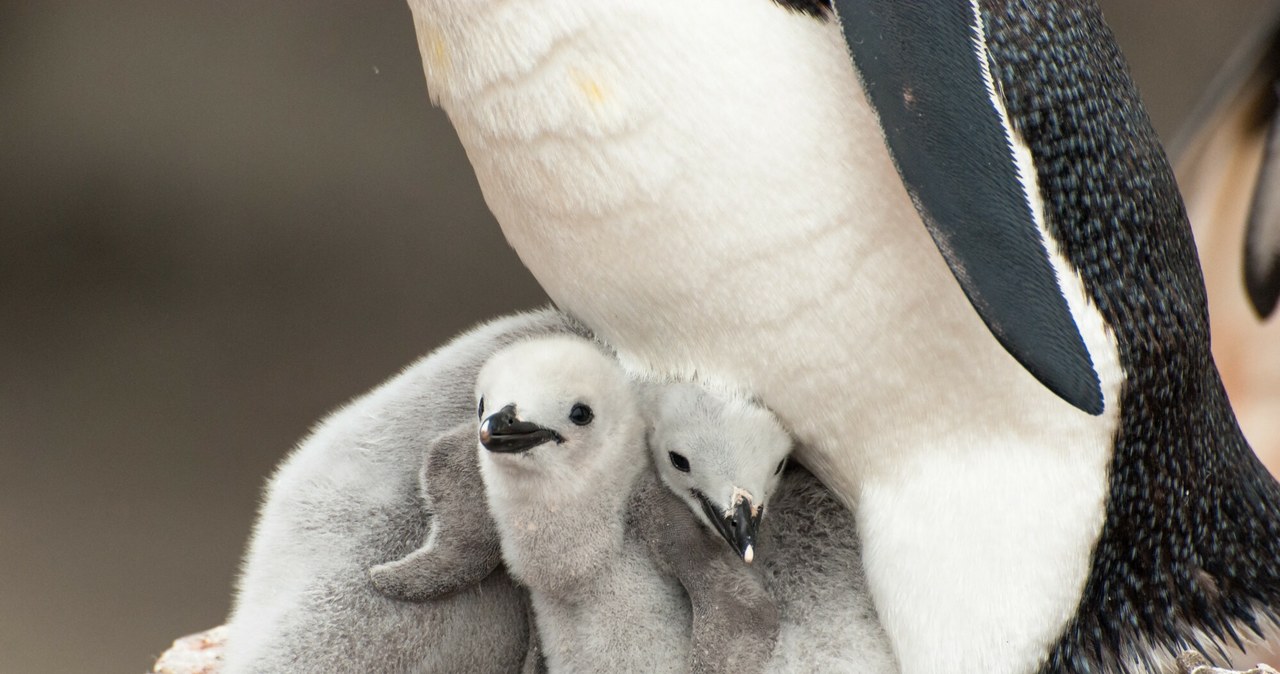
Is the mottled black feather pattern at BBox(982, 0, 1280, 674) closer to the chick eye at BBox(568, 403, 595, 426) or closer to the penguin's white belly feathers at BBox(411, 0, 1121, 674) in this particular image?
the penguin's white belly feathers at BBox(411, 0, 1121, 674)

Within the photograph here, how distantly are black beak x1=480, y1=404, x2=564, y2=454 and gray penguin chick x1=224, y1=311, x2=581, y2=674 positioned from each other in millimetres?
55

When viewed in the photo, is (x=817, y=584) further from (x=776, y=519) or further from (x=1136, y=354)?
(x=1136, y=354)

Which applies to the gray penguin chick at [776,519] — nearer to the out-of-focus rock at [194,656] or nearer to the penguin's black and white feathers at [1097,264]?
the penguin's black and white feathers at [1097,264]

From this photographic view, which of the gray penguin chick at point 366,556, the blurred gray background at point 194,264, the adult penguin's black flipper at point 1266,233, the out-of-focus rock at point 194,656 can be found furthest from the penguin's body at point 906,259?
the blurred gray background at point 194,264

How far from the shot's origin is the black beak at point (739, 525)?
0.50 meters

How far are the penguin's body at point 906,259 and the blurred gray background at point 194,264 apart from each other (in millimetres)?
865

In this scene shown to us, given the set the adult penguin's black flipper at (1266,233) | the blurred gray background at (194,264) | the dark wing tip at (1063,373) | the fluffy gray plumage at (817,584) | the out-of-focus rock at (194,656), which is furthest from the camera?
the blurred gray background at (194,264)

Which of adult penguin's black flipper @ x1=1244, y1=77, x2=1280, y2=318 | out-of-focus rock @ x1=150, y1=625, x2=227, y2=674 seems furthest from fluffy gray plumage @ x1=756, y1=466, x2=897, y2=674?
adult penguin's black flipper @ x1=1244, y1=77, x2=1280, y2=318

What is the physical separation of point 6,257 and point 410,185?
0.44 meters

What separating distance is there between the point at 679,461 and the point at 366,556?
0.47 ft

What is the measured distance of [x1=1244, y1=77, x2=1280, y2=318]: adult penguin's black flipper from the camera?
1065mm

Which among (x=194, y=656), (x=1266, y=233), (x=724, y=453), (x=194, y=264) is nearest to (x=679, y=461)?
(x=724, y=453)

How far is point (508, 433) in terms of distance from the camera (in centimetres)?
51

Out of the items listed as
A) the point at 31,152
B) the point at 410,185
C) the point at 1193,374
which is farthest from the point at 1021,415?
the point at 31,152
